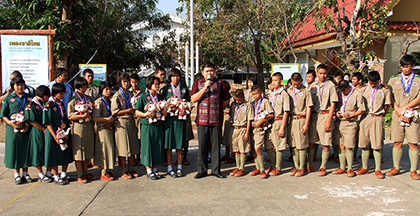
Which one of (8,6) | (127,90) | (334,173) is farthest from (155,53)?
Result: (334,173)

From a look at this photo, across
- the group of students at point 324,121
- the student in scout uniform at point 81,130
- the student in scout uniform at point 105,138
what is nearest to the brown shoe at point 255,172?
the group of students at point 324,121

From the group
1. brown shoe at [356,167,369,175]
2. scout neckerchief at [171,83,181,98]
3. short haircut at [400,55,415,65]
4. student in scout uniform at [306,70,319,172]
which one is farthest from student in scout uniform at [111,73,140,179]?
short haircut at [400,55,415,65]

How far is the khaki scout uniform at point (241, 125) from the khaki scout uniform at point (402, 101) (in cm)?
239

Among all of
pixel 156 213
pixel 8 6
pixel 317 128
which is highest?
pixel 8 6

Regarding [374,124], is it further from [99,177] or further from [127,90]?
[99,177]

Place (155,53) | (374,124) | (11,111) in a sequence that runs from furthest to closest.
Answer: (155,53), (374,124), (11,111)

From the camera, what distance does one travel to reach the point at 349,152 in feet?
19.6

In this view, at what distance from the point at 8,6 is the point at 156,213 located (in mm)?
15066

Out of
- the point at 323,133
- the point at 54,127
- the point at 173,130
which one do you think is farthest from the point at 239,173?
the point at 54,127

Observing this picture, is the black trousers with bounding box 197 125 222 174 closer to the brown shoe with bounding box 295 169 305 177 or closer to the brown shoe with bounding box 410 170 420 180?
the brown shoe with bounding box 295 169 305 177

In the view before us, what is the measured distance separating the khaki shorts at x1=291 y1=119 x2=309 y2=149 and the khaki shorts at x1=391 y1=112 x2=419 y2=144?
144 centimetres

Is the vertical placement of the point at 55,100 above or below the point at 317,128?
above

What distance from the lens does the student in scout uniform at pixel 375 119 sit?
5.79 m

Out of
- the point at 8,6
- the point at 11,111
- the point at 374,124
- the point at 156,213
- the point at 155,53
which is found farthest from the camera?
the point at 155,53
